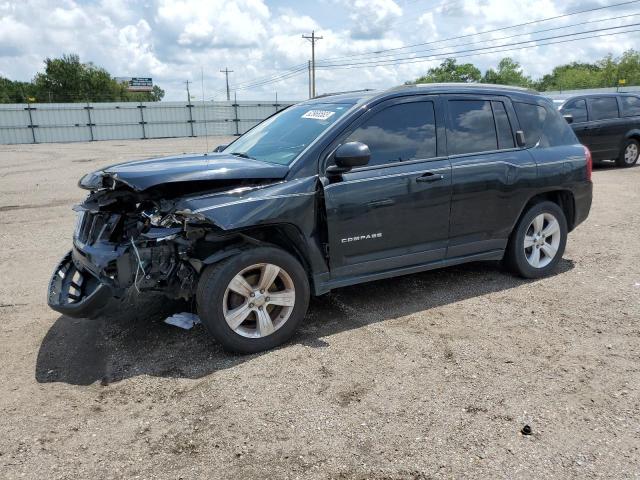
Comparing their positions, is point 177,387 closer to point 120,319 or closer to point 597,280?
point 120,319

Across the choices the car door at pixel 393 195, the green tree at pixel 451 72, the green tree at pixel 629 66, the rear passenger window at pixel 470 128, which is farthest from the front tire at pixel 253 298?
the green tree at pixel 451 72

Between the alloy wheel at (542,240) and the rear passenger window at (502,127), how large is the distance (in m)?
0.83

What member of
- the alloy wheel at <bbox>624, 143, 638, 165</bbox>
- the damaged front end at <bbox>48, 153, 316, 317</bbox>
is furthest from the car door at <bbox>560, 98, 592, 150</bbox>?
the damaged front end at <bbox>48, 153, 316, 317</bbox>

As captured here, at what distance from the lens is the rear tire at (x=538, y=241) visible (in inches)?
211

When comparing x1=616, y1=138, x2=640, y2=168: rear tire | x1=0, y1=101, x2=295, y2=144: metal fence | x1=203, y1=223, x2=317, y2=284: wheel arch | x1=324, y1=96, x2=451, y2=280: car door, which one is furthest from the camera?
x1=0, y1=101, x2=295, y2=144: metal fence

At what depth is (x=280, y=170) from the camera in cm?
406

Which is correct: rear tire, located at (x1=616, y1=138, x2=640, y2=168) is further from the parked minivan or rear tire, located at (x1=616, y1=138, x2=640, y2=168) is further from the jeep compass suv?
the jeep compass suv

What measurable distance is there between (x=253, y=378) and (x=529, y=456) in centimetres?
176

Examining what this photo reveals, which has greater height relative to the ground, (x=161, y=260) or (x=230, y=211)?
(x=230, y=211)

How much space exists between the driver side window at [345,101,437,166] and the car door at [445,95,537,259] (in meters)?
0.23

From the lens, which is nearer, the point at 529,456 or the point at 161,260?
the point at 529,456

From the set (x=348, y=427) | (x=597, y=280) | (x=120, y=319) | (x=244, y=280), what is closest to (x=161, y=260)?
(x=244, y=280)

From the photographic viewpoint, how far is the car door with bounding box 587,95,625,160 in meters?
13.1

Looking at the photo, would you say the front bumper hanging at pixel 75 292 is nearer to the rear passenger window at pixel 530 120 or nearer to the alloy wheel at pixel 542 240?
the alloy wheel at pixel 542 240
